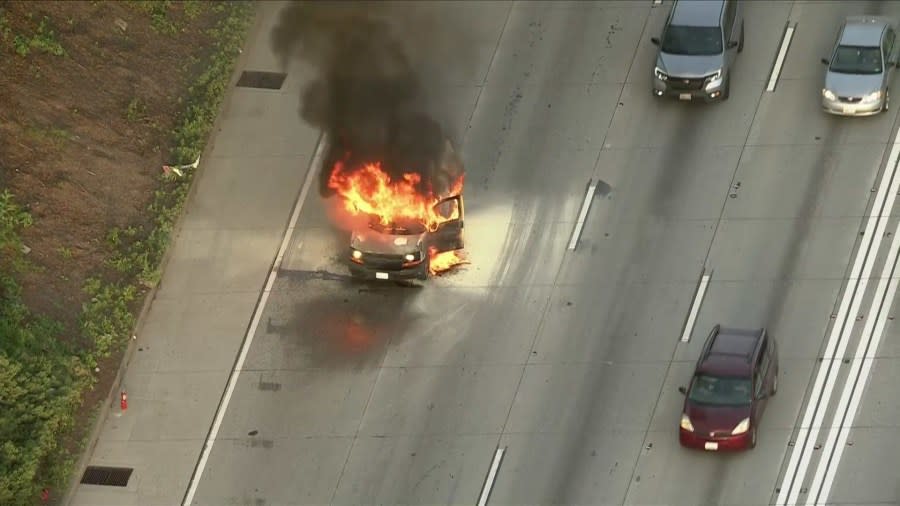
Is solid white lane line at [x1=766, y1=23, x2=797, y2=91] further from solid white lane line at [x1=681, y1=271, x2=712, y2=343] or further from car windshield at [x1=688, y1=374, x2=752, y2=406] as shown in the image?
car windshield at [x1=688, y1=374, x2=752, y2=406]

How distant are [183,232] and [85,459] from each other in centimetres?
622

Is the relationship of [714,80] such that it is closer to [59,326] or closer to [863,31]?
[863,31]

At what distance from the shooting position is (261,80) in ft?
147

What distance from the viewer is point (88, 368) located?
38.5 m

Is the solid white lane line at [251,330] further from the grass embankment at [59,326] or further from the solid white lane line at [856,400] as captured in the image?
the solid white lane line at [856,400]

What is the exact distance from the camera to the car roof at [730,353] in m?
35.5

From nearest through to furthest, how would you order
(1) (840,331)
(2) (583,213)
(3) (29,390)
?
(3) (29,390) < (1) (840,331) < (2) (583,213)

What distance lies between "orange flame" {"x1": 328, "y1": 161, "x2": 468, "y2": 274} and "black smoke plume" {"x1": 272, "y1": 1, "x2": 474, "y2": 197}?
8.9 inches

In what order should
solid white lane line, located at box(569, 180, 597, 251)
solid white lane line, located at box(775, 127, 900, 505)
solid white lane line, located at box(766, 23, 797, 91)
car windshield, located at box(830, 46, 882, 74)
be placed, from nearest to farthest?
solid white lane line, located at box(775, 127, 900, 505) → solid white lane line, located at box(569, 180, 597, 251) → car windshield, located at box(830, 46, 882, 74) → solid white lane line, located at box(766, 23, 797, 91)

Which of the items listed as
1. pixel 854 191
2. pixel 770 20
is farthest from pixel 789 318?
pixel 770 20

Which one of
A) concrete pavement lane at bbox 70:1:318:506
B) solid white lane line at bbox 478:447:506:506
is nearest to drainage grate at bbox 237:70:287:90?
concrete pavement lane at bbox 70:1:318:506

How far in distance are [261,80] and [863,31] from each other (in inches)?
547

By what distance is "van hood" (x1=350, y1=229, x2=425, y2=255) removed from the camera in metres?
39.3

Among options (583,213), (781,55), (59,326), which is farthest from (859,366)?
(59,326)
